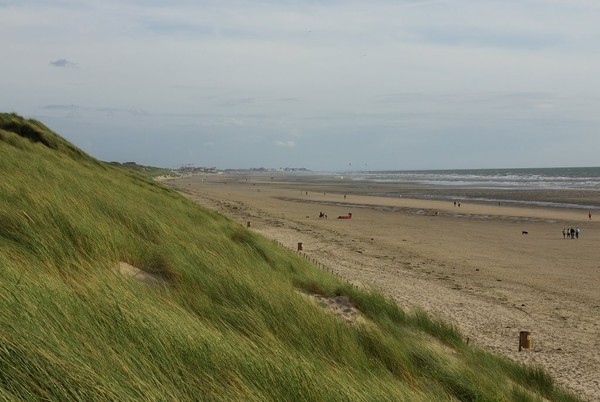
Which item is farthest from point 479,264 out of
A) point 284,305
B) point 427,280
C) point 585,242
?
point 284,305

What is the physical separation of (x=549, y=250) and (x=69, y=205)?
918 inches

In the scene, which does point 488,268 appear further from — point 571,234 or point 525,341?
point 571,234

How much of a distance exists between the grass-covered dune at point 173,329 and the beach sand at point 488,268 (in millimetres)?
3521

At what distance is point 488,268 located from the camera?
20891 millimetres

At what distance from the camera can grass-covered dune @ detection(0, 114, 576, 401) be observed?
310 centimetres

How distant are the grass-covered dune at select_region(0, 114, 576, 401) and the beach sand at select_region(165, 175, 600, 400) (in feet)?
11.6

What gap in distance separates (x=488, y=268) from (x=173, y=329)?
61.8 ft

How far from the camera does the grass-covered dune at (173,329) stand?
10.2ft

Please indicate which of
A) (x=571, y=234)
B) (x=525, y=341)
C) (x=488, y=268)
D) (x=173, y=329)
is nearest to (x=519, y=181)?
(x=571, y=234)

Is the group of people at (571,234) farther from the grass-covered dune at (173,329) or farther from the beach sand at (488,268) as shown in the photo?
the grass-covered dune at (173,329)

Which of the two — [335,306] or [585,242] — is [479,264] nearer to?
[585,242]

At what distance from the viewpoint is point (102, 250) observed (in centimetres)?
680

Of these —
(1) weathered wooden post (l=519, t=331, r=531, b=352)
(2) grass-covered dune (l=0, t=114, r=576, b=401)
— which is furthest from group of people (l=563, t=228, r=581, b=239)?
(2) grass-covered dune (l=0, t=114, r=576, b=401)

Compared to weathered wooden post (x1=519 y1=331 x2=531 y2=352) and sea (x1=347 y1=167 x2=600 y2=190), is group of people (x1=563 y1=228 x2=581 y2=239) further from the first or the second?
sea (x1=347 y1=167 x2=600 y2=190)
